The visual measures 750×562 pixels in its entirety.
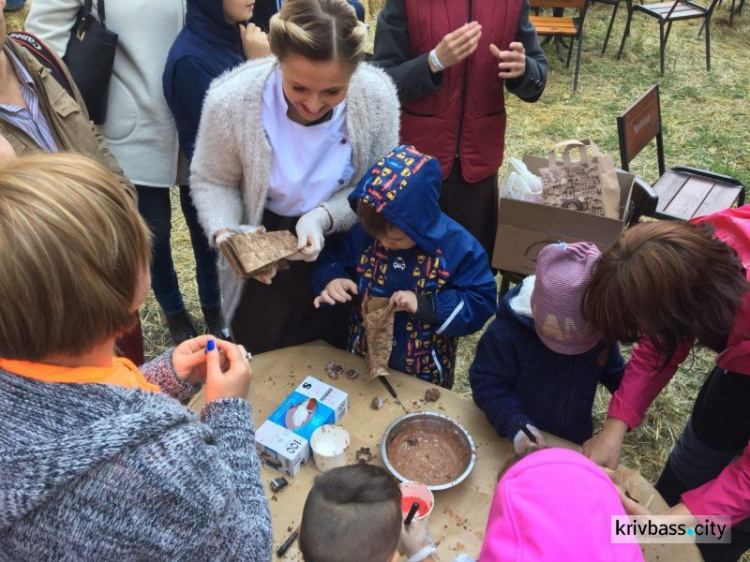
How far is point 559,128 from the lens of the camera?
22.4 feet

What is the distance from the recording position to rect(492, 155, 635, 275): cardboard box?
2914 millimetres

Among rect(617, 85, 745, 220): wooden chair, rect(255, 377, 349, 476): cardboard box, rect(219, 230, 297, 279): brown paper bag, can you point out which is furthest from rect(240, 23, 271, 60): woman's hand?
rect(617, 85, 745, 220): wooden chair

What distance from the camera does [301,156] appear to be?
226 centimetres

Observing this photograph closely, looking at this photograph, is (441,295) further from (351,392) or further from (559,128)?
(559,128)

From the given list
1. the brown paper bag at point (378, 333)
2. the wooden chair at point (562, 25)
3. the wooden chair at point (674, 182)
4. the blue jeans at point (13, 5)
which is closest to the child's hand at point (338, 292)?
the brown paper bag at point (378, 333)

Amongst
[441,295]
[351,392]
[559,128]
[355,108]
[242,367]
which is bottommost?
[559,128]

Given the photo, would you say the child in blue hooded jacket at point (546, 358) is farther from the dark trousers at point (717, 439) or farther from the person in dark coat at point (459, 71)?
the person in dark coat at point (459, 71)

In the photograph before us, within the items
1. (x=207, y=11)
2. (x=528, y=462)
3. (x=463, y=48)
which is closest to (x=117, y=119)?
(x=207, y=11)

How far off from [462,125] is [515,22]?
23.0 inches

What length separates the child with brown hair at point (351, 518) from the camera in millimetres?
1266

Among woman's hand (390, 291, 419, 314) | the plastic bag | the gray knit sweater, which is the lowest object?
the plastic bag

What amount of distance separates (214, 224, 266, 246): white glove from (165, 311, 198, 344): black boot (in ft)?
5.33

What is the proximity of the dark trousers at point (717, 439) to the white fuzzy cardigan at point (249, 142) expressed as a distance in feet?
5.11

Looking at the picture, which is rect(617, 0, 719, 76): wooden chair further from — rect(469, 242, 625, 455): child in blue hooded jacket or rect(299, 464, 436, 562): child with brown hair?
rect(299, 464, 436, 562): child with brown hair
